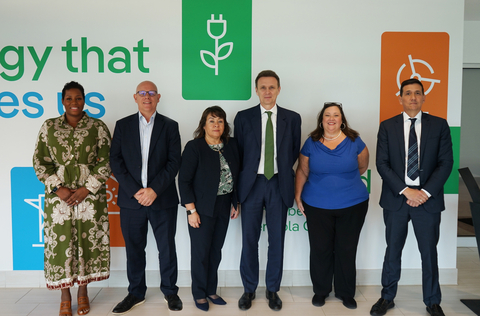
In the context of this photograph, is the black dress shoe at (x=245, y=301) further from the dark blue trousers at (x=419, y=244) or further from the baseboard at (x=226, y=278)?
the dark blue trousers at (x=419, y=244)

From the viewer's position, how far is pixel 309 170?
10.3ft

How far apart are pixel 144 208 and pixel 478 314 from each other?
2873 mm

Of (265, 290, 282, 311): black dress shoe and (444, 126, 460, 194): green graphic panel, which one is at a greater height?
(444, 126, 460, 194): green graphic panel

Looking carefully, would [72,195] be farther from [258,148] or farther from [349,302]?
[349,302]

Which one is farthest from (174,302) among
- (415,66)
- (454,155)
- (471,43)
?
(471,43)

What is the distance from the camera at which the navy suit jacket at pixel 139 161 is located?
9.37 ft

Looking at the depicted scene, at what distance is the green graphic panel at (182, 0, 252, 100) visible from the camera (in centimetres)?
337

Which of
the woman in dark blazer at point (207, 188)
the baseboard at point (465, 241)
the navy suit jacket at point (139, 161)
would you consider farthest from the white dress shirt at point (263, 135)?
the baseboard at point (465, 241)

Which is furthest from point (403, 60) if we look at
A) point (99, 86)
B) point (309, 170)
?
point (99, 86)

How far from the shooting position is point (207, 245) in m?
2.89

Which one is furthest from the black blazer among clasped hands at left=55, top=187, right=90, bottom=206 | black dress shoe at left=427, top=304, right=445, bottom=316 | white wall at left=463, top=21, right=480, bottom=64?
white wall at left=463, top=21, right=480, bottom=64

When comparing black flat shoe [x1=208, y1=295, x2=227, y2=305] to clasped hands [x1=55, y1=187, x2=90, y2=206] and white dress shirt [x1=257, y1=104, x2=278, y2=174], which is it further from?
clasped hands [x1=55, y1=187, x2=90, y2=206]

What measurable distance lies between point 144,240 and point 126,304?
54cm

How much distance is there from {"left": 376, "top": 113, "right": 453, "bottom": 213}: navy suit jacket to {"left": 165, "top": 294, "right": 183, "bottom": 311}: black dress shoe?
1921 millimetres
